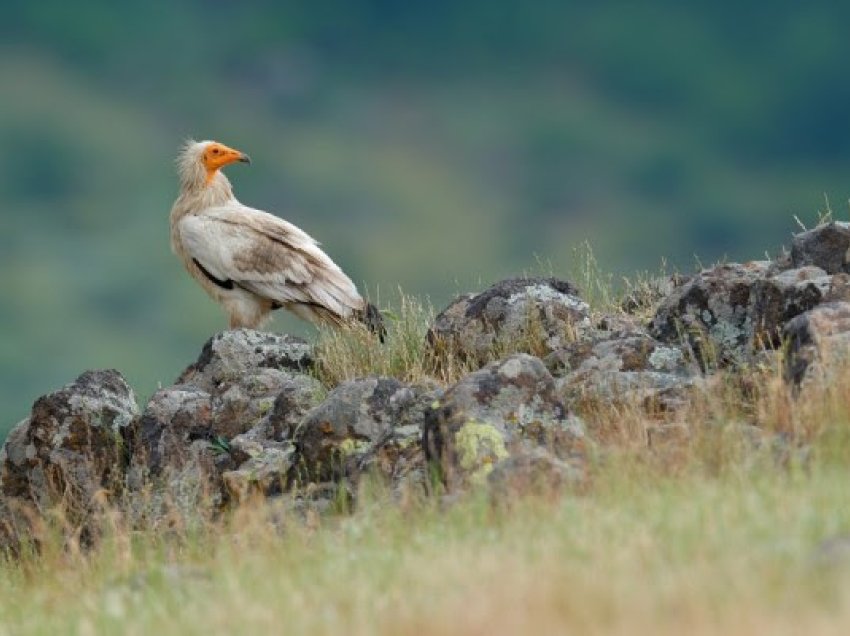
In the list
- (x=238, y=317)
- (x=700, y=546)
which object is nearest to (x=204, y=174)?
(x=238, y=317)

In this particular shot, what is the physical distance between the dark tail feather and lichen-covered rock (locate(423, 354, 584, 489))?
5.89 metres

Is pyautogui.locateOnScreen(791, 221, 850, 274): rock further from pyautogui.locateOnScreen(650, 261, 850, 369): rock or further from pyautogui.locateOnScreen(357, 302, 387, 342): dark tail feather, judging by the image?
pyautogui.locateOnScreen(357, 302, 387, 342): dark tail feather

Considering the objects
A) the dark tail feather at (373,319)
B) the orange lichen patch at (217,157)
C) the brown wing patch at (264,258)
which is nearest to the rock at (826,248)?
the dark tail feather at (373,319)

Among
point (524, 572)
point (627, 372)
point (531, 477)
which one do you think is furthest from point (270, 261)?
point (524, 572)

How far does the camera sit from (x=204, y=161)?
70.8 ft

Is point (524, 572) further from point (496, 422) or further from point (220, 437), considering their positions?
A: point (220, 437)

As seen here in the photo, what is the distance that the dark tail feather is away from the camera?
17.6 meters

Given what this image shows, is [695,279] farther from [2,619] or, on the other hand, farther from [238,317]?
[238,317]

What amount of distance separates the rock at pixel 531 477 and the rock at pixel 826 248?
4.60 metres

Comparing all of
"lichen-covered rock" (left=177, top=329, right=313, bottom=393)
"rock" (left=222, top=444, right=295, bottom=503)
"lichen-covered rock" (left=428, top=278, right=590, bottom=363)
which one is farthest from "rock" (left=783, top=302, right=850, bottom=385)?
"lichen-covered rock" (left=177, top=329, right=313, bottom=393)

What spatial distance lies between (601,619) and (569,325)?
791 cm

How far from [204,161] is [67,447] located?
7.58m

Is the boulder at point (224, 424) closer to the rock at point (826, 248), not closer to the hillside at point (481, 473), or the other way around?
the hillside at point (481, 473)

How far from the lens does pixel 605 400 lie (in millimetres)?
11695
